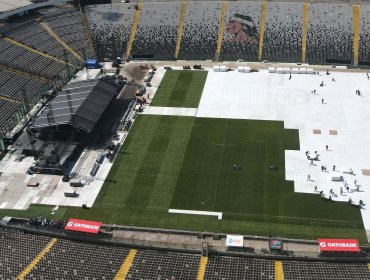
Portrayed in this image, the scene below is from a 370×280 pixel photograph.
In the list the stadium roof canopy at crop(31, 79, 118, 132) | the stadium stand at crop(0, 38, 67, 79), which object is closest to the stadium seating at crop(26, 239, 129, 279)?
the stadium roof canopy at crop(31, 79, 118, 132)

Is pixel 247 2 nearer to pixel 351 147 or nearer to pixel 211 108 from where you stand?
pixel 211 108

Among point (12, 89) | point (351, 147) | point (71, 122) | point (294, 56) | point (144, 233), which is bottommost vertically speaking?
point (144, 233)

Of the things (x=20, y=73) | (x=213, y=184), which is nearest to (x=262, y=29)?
(x=213, y=184)

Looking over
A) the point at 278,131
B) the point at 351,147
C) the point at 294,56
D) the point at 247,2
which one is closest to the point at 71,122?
the point at 278,131

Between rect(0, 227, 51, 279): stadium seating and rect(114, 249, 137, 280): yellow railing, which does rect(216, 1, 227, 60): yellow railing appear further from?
rect(0, 227, 51, 279): stadium seating

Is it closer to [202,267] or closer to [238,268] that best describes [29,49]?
[202,267]

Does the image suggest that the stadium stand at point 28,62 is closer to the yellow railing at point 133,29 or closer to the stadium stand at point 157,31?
the yellow railing at point 133,29

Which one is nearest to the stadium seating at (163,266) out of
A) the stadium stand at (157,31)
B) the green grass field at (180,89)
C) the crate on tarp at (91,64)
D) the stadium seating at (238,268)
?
the stadium seating at (238,268)

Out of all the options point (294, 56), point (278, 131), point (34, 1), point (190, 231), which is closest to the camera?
point (190, 231)
